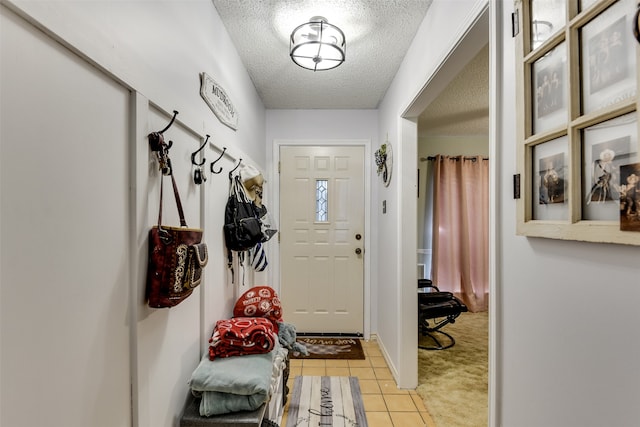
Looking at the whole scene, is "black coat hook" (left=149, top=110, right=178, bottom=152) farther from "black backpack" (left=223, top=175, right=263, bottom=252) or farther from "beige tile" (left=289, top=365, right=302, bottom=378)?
"beige tile" (left=289, top=365, right=302, bottom=378)

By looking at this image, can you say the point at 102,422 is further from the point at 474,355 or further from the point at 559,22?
the point at 474,355

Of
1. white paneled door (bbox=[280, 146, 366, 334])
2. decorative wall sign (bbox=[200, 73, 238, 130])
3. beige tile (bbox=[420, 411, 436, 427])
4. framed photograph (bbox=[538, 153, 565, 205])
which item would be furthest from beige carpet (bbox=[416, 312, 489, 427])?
decorative wall sign (bbox=[200, 73, 238, 130])

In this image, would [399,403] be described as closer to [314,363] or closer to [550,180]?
[314,363]

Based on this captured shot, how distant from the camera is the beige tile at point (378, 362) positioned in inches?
112

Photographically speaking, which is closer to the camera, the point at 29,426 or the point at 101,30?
the point at 29,426

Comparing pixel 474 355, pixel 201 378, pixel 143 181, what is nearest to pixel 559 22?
pixel 143 181

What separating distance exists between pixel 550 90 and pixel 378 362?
265 centimetres

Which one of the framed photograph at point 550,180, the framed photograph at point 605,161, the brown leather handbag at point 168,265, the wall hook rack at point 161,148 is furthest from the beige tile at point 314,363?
the framed photograph at point 605,161

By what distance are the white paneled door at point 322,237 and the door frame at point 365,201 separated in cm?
4

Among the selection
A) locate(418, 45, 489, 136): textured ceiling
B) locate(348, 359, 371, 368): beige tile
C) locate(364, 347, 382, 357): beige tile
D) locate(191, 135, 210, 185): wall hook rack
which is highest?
locate(418, 45, 489, 136): textured ceiling

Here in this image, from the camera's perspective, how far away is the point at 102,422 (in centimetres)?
87

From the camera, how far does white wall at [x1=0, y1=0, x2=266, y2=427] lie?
0.62m

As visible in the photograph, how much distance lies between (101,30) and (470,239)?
4.58 metres

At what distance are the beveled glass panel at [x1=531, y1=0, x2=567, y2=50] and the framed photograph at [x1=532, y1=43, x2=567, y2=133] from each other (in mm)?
50
